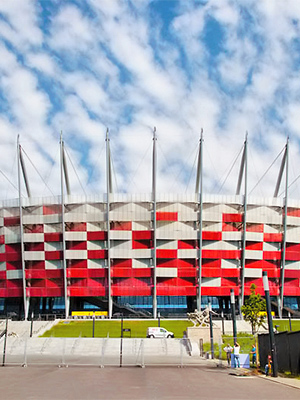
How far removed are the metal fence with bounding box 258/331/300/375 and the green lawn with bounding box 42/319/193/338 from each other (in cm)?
3721

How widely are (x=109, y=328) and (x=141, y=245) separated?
1886 centimetres

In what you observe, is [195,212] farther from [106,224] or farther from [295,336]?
[295,336]

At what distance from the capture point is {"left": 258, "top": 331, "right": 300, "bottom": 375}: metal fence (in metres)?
21.5

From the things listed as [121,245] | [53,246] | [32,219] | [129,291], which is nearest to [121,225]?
[121,245]

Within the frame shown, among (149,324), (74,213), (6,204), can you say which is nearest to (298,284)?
(149,324)

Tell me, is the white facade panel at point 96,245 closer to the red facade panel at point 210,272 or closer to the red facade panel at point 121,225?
the red facade panel at point 121,225

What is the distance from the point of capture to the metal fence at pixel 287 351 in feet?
70.7

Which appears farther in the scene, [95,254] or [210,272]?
[210,272]

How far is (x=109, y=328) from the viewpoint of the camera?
68.5m

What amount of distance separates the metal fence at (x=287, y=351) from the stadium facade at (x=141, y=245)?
182 feet

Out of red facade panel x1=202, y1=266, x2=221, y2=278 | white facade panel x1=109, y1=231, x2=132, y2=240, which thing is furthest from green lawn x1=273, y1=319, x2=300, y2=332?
white facade panel x1=109, y1=231, x2=132, y2=240

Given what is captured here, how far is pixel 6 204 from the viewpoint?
85.2m

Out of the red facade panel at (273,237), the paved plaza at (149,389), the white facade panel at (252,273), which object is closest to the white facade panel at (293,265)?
the red facade panel at (273,237)

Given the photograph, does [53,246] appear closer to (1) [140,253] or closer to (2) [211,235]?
(1) [140,253]
